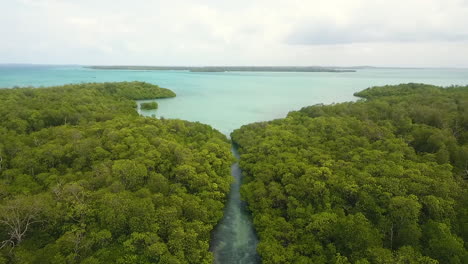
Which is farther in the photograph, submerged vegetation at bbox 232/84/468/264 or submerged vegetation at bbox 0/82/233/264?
submerged vegetation at bbox 232/84/468/264

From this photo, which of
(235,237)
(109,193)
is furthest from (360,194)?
(109,193)

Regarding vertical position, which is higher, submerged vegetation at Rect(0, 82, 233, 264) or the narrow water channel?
submerged vegetation at Rect(0, 82, 233, 264)

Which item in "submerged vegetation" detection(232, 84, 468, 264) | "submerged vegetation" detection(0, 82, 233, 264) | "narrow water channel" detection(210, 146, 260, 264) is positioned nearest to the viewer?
"submerged vegetation" detection(0, 82, 233, 264)

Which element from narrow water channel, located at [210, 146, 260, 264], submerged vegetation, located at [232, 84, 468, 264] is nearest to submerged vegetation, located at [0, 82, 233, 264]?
narrow water channel, located at [210, 146, 260, 264]

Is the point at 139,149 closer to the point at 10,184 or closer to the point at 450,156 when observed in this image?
the point at 10,184

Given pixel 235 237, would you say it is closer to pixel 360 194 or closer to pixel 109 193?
pixel 109 193

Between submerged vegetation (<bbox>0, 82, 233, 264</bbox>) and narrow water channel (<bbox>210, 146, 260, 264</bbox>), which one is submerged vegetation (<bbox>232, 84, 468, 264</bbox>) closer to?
narrow water channel (<bbox>210, 146, 260, 264</bbox>)

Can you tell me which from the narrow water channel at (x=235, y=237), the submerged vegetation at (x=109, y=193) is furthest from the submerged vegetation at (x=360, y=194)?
the submerged vegetation at (x=109, y=193)

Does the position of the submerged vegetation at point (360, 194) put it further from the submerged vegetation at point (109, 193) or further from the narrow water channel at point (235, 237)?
the submerged vegetation at point (109, 193)
